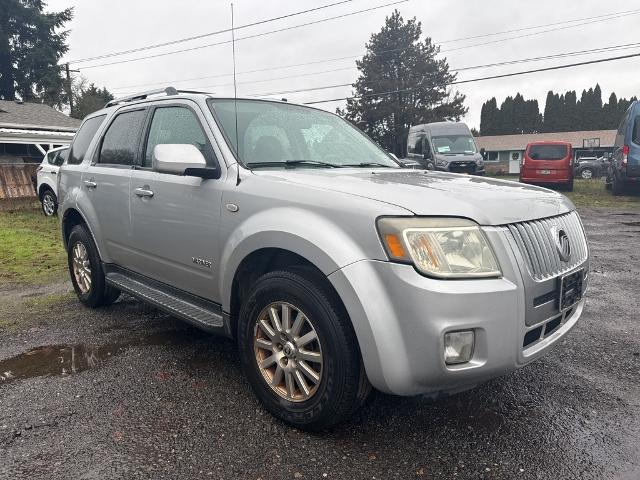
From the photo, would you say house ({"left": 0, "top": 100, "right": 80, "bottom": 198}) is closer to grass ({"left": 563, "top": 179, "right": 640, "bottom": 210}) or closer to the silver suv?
the silver suv

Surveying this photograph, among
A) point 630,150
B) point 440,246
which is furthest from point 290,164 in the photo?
point 630,150

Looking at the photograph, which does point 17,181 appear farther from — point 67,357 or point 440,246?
point 440,246

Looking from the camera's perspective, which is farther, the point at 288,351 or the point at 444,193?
the point at 288,351

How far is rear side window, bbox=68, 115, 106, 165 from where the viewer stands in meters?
4.79

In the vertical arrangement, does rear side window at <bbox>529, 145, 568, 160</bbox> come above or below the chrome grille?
above

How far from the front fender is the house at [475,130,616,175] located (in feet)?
154

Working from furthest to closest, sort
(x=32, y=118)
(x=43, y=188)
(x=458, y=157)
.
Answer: (x=32, y=118) < (x=458, y=157) < (x=43, y=188)

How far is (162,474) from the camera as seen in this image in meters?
2.27

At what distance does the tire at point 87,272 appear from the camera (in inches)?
180

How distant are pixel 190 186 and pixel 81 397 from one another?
145 centimetres

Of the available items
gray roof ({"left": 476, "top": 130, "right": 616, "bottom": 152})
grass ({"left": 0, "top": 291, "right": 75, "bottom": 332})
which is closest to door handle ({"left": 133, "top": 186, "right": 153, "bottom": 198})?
grass ({"left": 0, "top": 291, "right": 75, "bottom": 332})

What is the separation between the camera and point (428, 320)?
2133 mm

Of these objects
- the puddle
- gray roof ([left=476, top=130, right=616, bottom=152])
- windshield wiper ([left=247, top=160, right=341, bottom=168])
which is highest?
gray roof ([left=476, top=130, right=616, bottom=152])

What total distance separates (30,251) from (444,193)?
8172 millimetres
